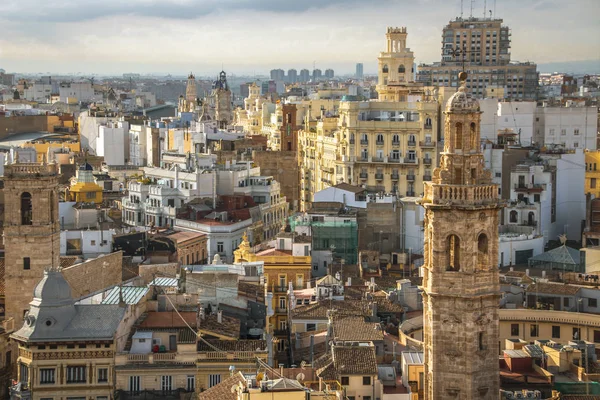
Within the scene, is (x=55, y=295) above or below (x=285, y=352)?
Answer: above

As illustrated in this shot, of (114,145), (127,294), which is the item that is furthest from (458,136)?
(114,145)

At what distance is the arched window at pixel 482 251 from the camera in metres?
33.3

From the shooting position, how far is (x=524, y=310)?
49938mm

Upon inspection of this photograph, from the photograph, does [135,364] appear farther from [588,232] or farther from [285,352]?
[588,232]

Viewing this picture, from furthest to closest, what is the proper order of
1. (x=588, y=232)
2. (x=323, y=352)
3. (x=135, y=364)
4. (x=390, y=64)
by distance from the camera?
(x=390, y=64) → (x=588, y=232) → (x=323, y=352) → (x=135, y=364)

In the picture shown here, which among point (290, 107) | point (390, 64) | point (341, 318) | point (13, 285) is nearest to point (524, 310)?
point (341, 318)

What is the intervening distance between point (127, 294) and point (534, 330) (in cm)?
1584

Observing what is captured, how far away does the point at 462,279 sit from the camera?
109 ft

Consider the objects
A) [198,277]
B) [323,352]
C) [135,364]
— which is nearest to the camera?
[135,364]

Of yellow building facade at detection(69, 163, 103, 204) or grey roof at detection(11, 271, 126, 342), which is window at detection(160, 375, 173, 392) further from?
yellow building facade at detection(69, 163, 103, 204)

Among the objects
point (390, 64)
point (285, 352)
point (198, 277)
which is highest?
point (390, 64)

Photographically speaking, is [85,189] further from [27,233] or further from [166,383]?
[166,383]

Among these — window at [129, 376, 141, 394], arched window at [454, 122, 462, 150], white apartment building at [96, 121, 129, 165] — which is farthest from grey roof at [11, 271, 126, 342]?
white apartment building at [96, 121, 129, 165]

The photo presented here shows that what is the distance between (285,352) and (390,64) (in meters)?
51.3
